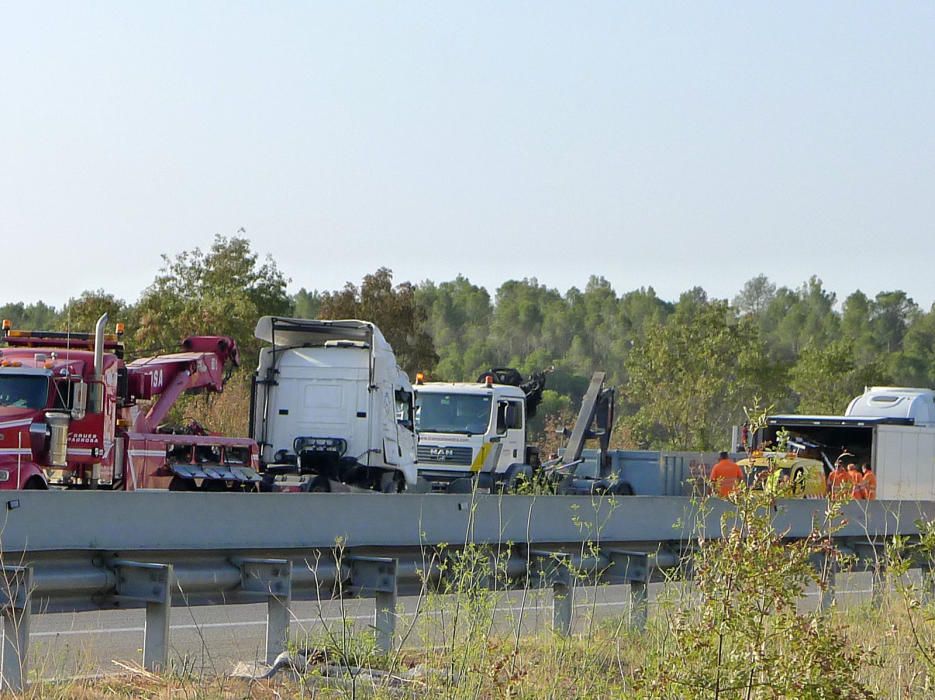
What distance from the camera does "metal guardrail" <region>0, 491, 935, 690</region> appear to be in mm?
7359

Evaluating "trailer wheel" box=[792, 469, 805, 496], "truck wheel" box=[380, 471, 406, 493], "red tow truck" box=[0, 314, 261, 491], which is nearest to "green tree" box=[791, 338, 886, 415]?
"truck wheel" box=[380, 471, 406, 493]

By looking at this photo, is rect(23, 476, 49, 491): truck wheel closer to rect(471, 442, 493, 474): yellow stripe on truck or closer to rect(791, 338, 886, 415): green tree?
rect(471, 442, 493, 474): yellow stripe on truck

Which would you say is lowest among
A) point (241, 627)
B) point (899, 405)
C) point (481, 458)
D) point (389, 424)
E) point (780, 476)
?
point (241, 627)

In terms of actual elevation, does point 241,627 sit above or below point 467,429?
below

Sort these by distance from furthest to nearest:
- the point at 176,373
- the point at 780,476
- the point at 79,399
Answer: the point at 176,373
the point at 79,399
the point at 780,476

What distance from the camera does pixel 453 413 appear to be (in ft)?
91.6

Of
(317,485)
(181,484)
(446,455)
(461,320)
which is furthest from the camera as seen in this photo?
(461,320)

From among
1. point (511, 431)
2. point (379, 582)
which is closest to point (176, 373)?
point (511, 431)

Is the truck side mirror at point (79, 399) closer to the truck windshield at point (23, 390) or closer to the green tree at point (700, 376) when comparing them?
Result: the truck windshield at point (23, 390)

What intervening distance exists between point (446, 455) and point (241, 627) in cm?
1511

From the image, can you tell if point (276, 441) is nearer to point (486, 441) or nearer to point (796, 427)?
point (486, 441)

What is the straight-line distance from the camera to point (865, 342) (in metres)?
132

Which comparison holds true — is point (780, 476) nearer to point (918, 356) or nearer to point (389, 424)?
point (389, 424)

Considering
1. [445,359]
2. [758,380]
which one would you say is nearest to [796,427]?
[758,380]
